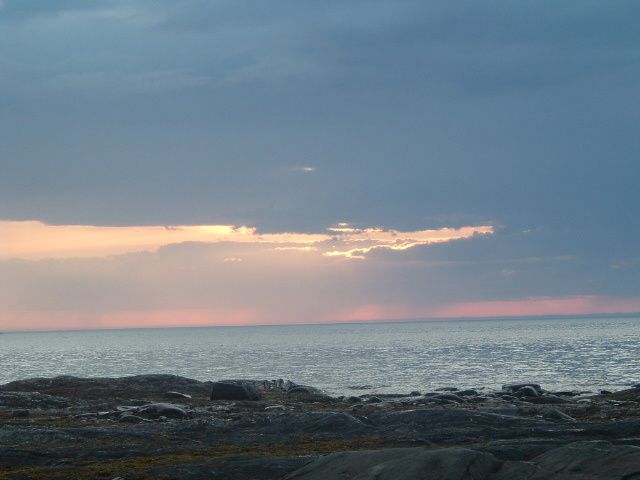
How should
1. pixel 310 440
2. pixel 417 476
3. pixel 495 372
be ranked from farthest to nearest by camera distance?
pixel 495 372 → pixel 310 440 → pixel 417 476

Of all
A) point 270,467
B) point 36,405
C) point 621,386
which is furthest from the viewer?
point 621,386

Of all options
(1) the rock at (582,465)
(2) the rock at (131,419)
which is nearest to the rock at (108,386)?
(2) the rock at (131,419)

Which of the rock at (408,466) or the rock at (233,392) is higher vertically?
the rock at (408,466)

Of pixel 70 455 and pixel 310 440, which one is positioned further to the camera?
pixel 310 440

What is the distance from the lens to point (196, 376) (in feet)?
301

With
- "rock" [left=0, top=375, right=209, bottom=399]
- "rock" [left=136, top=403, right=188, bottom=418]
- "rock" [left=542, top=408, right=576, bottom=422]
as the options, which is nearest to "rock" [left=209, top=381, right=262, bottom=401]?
"rock" [left=0, top=375, right=209, bottom=399]

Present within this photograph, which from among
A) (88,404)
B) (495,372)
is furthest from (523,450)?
(495,372)

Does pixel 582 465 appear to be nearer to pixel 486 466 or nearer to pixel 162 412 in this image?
pixel 486 466

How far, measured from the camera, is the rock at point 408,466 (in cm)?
1819

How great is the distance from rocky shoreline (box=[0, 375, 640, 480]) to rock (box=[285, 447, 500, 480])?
3cm

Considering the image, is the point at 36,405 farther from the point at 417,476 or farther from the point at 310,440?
the point at 417,476

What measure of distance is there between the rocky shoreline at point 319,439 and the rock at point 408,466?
0.03 m

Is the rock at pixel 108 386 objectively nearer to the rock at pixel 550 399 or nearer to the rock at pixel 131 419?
the rock at pixel 131 419

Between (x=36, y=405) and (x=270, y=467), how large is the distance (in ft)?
93.0
